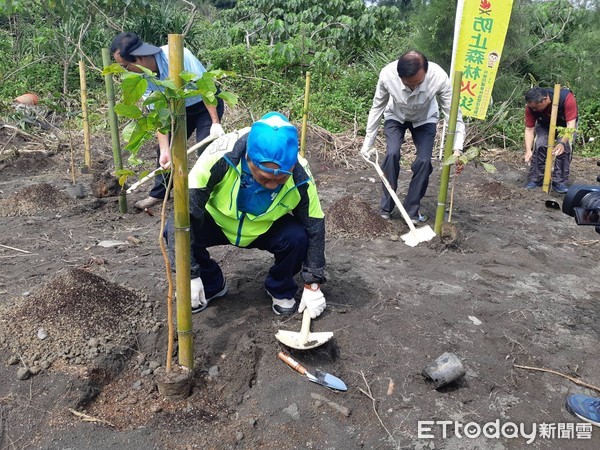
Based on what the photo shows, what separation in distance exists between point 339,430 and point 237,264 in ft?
5.12

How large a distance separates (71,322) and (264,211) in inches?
39.5

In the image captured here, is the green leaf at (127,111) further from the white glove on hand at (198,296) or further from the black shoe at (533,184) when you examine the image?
the black shoe at (533,184)

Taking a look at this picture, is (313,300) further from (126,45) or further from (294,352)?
(126,45)

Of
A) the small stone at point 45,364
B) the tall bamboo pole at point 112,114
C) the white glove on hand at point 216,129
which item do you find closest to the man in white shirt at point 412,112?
the white glove on hand at point 216,129

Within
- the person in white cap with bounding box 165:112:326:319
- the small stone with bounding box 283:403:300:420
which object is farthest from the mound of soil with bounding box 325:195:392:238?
the small stone with bounding box 283:403:300:420

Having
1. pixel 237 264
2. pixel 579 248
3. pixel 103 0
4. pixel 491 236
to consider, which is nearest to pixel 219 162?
pixel 237 264

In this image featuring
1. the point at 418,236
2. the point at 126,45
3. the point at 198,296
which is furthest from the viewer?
the point at 418,236

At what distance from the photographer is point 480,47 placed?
6.49m

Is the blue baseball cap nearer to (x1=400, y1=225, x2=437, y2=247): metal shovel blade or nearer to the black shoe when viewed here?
(x1=400, y1=225, x2=437, y2=247): metal shovel blade

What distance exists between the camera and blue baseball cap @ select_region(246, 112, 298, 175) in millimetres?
2121

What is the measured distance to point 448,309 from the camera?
2.93 m

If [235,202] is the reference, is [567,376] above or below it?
below

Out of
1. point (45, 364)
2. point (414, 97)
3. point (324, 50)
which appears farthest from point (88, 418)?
point (324, 50)

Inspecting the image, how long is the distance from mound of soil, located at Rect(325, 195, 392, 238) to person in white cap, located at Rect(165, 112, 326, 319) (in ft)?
4.68
